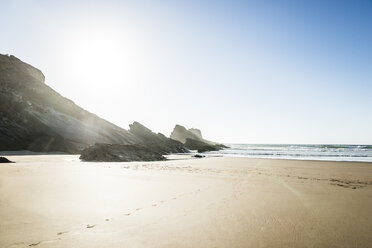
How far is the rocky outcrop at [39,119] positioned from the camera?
34.2 metres

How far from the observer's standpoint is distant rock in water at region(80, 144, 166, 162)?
75.8 feet

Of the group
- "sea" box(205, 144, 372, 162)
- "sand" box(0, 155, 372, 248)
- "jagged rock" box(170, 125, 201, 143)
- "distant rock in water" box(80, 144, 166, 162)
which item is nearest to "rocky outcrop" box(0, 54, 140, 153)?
"distant rock in water" box(80, 144, 166, 162)

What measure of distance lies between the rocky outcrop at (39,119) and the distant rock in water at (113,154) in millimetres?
15268

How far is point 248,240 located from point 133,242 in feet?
6.23

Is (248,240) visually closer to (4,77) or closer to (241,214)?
(241,214)

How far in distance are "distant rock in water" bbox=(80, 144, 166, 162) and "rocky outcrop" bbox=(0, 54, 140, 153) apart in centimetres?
1527

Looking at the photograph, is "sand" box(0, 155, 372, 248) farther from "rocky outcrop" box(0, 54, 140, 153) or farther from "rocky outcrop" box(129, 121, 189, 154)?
"rocky outcrop" box(129, 121, 189, 154)

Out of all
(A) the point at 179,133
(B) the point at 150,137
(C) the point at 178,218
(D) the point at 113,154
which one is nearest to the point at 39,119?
(D) the point at 113,154

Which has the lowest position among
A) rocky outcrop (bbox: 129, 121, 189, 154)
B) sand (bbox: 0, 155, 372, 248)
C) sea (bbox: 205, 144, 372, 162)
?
sea (bbox: 205, 144, 372, 162)

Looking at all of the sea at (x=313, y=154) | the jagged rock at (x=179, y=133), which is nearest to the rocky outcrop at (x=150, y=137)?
the sea at (x=313, y=154)

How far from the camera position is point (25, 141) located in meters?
34.1

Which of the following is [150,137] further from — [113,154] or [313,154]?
[113,154]

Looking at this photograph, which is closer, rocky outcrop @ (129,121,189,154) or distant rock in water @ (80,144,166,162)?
distant rock in water @ (80,144,166,162)

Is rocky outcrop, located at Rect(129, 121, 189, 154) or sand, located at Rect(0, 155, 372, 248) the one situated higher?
rocky outcrop, located at Rect(129, 121, 189, 154)
